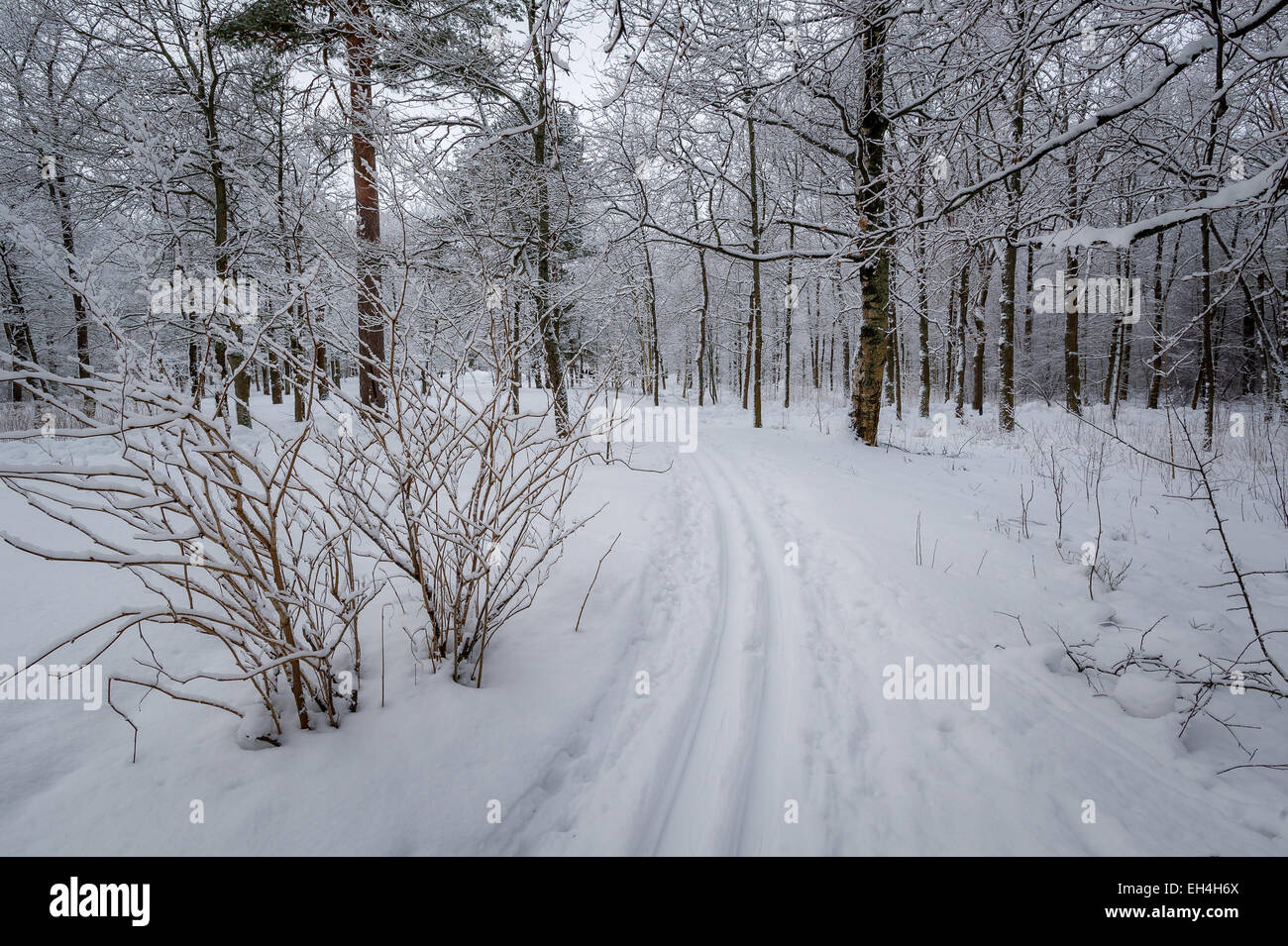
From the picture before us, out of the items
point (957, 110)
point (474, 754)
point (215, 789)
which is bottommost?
point (474, 754)

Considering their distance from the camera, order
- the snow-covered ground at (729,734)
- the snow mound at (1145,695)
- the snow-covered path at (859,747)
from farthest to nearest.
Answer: the snow mound at (1145,695) < the snow-covered path at (859,747) < the snow-covered ground at (729,734)

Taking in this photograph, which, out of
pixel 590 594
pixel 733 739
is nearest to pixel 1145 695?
pixel 733 739

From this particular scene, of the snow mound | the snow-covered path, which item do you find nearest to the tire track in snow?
the snow-covered path

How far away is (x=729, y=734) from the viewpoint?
219 centimetres

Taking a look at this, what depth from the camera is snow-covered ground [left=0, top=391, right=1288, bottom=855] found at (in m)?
1.58

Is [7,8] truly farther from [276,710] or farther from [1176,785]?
[1176,785]

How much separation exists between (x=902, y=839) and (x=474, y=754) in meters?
1.63

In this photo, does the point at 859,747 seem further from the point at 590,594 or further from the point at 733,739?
the point at 590,594

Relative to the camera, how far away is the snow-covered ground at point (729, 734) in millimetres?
1577

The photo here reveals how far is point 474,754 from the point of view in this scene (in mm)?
1897

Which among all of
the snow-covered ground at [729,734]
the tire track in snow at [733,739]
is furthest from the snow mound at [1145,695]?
the tire track in snow at [733,739]

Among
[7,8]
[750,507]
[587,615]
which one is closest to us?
[587,615]

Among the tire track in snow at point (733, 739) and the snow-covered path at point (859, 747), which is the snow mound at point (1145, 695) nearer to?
the snow-covered path at point (859, 747)
